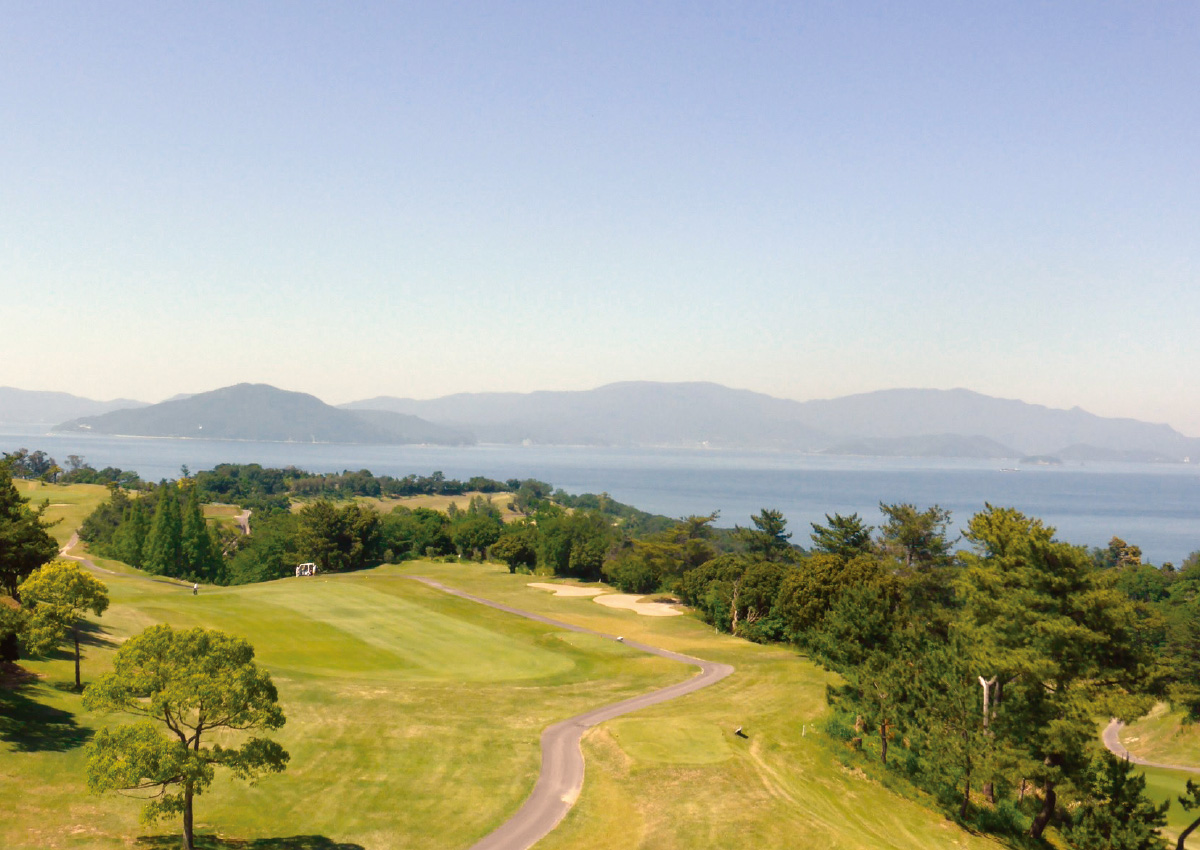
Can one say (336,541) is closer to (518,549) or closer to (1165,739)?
(518,549)

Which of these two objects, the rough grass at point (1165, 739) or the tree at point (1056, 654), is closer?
the tree at point (1056, 654)

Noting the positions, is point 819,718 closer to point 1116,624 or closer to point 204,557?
point 1116,624

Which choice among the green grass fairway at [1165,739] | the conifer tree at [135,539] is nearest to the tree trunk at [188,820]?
the green grass fairway at [1165,739]

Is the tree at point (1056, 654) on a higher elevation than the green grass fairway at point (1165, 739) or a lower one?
higher

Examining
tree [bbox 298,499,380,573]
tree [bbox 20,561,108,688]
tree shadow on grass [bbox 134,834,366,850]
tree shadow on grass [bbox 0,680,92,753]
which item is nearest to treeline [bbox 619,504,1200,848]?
tree shadow on grass [bbox 134,834,366,850]

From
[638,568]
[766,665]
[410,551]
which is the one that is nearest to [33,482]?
[410,551]

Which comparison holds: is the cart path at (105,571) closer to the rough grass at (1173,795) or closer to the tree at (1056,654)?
the tree at (1056,654)

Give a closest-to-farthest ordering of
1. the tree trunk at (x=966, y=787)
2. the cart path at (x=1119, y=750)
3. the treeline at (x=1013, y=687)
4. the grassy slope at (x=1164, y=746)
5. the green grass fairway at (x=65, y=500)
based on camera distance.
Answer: the treeline at (x=1013, y=687)
the tree trunk at (x=966, y=787)
the grassy slope at (x=1164, y=746)
the cart path at (x=1119, y=750)
the green grass fairway at (x=65, y=500)

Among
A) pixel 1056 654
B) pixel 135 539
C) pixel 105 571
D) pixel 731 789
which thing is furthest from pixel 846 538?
pixel 135 539
